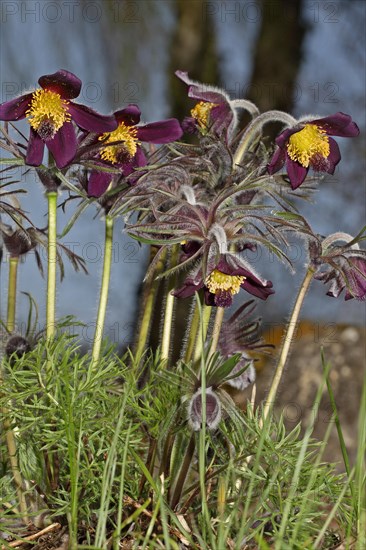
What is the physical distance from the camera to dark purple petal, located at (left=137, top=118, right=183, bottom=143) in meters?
0.85

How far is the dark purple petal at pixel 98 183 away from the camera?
0.86 metres

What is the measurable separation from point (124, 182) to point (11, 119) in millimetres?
160

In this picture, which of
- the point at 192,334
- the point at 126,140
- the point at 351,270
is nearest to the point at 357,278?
the point at 351,270

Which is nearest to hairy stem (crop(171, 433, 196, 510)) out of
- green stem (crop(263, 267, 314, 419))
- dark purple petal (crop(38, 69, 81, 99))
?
green stem (crop(263, 267, 314, 419))

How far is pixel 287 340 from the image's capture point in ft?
3.05

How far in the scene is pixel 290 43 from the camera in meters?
2.86

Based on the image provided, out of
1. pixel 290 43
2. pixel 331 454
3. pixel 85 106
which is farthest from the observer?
pixel 290 43

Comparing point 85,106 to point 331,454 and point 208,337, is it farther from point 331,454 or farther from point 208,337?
point 331,454

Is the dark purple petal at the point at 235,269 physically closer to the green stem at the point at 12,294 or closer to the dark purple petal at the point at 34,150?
the dark purple petal at the point at 34,150

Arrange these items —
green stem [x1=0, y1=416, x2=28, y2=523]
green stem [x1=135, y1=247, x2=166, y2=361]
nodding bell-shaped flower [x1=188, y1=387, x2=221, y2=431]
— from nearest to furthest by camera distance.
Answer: nodding bell-shaped flower [x1=188, y1=387, x2=221, y2=431] < green stem [x1=0, y1=416, x2=28, y2=523] < green stem [x1=135, y1=247, x2=166, y2=361]

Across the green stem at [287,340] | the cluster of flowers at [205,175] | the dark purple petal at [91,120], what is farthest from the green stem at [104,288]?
the green stem at [287,340]

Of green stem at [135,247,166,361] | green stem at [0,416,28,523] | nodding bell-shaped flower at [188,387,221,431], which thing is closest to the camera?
nodding bell-shaped flower at [188,387,221,431]

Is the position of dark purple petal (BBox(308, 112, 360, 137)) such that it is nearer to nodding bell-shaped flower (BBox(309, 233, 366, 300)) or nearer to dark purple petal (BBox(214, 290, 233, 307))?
nodding bell-shaped flower (BBox(309, 233, 366, 300))

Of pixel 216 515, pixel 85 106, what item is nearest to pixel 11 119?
pixel 85 106
